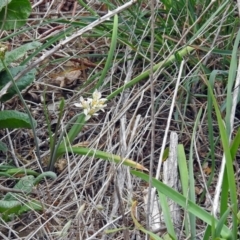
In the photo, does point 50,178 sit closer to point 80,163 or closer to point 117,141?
point 80,163

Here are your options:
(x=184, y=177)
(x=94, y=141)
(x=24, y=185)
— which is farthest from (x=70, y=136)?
(x=184, y=177)

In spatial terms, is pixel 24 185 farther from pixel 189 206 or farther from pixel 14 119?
pixel 189 206

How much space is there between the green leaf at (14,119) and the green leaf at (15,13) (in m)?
0.31

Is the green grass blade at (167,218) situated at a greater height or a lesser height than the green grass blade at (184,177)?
lesser

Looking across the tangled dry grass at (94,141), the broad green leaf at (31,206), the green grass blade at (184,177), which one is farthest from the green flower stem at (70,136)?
the green grass blade at (184,177)

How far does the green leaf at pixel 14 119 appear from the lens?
1.67m

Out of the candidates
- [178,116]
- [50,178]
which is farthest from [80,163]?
[178,116]

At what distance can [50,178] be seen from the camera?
1.68 meters

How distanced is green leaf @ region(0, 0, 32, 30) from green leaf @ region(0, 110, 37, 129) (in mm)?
313

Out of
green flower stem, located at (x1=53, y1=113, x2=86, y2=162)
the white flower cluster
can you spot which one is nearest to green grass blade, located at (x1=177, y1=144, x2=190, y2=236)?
the white flower cluster

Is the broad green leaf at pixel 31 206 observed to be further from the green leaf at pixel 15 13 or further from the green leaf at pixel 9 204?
the green leaf at pixel 15 13

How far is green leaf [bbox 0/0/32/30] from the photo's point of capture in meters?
1.82

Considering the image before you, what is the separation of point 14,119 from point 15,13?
1.23 feet

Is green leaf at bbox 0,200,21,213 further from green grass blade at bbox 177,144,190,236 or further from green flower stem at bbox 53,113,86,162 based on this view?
green grass blade at bbox 177,144,190,236
